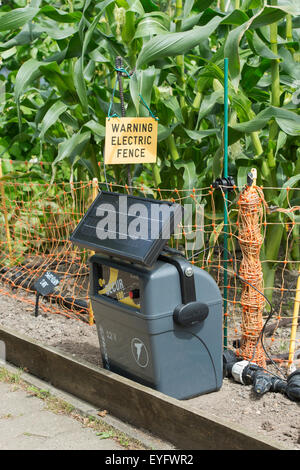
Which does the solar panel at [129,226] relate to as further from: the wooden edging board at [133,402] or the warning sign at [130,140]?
the wooden edging board at [133,402]

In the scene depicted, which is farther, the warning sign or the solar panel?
the warning sign

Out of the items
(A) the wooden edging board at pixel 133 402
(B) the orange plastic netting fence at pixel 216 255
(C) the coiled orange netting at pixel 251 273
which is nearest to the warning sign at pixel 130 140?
(B) the orange plastic netting fence at pixel 216 255

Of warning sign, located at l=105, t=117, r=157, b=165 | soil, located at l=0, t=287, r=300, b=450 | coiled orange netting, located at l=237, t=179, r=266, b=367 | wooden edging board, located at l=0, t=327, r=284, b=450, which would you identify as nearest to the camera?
wooden edging board, located at l=0, t=327, r=284, b=450

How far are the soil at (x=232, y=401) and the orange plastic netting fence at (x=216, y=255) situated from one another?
0.26m

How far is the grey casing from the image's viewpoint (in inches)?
108

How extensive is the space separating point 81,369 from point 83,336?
0.95 meters

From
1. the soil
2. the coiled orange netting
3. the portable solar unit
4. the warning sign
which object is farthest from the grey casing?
the warning sign

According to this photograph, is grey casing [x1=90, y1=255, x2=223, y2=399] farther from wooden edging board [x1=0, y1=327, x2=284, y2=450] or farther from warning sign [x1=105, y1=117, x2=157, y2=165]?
warning sign [x1=105, y1=117, x2=157, y2=165]

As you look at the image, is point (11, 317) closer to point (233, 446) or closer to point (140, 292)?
point (140, 292)

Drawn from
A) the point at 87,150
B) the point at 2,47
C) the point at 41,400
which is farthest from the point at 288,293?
the point at 2,47

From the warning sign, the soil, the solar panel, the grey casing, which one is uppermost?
the warning sign

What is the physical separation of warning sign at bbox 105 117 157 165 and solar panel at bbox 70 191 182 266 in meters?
0.34

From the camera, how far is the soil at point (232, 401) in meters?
2.64

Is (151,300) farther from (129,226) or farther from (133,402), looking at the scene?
(133,402)
